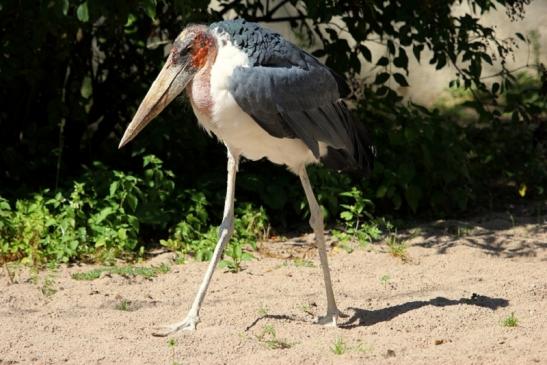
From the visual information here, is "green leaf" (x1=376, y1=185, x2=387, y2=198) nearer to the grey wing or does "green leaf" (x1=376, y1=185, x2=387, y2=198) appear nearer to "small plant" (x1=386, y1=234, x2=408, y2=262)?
"small plant" (x1=386, y1=234, x2=408, y2=262)

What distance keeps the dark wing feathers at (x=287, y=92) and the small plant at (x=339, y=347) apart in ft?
2.75

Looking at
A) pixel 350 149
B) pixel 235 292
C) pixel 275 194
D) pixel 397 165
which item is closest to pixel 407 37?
pixel 397 165

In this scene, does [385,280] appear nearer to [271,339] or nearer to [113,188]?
[271,339]

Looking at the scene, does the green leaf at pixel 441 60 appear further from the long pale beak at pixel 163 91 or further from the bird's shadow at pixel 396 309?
the long pale beak at pixel 163 91

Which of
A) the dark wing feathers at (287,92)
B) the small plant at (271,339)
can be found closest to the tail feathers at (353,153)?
the dark wing feathers at (287,92)

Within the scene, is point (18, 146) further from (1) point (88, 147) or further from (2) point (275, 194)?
(2) point (275, 194)

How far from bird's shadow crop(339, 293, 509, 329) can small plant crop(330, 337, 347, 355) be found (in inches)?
14.1

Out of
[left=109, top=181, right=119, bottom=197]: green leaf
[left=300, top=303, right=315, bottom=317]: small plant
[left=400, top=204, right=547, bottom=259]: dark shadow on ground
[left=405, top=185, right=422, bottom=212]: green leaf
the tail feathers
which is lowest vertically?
[left=300, top=303, right=315, bottom=317]: small plant

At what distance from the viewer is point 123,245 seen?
5848 mm

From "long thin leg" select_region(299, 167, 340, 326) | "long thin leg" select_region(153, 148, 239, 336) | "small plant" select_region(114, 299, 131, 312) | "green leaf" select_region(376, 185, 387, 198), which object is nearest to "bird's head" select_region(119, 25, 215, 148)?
"long thin leg" select_region(153, 148, 239, 336)

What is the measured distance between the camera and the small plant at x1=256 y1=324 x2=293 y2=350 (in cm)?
425

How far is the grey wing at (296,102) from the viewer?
4.29 metres

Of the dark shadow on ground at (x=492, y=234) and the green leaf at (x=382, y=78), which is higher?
the green leaf at (x=382, y=78)

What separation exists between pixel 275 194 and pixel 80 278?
60.9 inches
